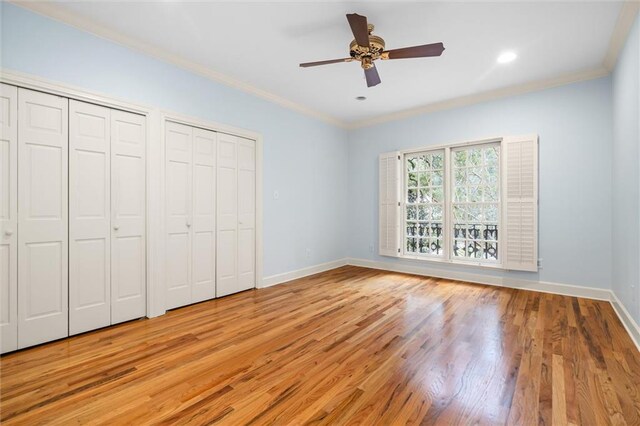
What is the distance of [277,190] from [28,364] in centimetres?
326

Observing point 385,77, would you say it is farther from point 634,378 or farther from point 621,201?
point 634,378

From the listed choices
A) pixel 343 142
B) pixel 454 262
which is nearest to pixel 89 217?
pixel 343 142

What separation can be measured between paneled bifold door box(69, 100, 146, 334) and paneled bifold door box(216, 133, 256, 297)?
956mm

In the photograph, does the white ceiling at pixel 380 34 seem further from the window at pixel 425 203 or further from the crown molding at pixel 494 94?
the window at pixel 425 203

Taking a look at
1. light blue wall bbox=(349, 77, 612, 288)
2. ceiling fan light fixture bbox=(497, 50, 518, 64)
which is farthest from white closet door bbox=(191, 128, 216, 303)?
light blue wall bbox=(349, 77, 612, 288)

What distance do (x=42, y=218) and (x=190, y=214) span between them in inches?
52.0

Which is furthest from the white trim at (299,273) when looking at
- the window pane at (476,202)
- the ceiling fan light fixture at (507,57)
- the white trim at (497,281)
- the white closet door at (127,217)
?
the ceiling fan light fixture at (507,57)

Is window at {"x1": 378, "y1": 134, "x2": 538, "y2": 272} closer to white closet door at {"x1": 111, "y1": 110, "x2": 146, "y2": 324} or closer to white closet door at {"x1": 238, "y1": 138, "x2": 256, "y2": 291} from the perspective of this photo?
white closet door at {"x1": 238, "y1": 138, "x2": 256, "y2": 291}

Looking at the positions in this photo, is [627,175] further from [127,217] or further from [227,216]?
[127,217]

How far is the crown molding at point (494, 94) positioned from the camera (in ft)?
12.4


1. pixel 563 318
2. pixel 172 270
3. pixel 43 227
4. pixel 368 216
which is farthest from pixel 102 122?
pixel 563 318

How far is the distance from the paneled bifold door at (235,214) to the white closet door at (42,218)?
5.17 ft

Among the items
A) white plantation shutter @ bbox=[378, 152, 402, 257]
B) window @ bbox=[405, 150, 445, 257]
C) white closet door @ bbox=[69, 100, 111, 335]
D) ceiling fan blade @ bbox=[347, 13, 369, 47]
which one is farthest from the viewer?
white plantation shutter @ bbox=[378, 152, 402, 257]

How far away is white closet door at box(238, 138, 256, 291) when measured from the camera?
414 cm
